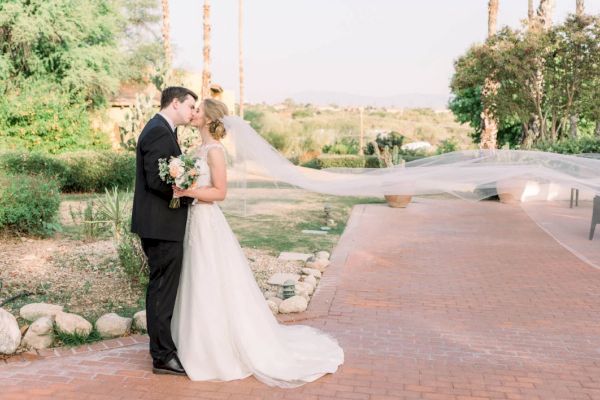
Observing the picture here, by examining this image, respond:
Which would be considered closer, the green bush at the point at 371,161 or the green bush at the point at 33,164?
the green bush at the point at 33,164

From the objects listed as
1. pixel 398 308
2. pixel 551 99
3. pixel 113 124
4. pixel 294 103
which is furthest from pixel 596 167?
pixel 294 103

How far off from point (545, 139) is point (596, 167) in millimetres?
12093

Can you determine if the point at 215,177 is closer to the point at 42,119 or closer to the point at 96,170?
the point at 96,170

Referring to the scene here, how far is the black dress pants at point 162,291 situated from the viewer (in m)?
4.43

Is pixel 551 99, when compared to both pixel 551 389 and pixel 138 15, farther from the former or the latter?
pixel 138 15

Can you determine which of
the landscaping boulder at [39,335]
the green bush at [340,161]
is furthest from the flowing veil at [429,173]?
the green bush at [340,161]

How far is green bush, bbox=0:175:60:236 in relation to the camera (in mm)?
8742

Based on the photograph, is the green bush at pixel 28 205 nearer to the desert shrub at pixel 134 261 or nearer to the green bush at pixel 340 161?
the desert shrub at pixel 134 261

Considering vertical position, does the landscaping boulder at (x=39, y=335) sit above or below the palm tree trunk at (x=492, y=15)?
below

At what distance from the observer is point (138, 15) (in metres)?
38.1

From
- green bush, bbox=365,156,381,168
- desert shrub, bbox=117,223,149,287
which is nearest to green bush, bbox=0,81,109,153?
green bush, bbox=365,156,381,168

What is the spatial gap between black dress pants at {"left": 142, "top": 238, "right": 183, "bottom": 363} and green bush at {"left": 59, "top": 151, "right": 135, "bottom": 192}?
13.5 metres

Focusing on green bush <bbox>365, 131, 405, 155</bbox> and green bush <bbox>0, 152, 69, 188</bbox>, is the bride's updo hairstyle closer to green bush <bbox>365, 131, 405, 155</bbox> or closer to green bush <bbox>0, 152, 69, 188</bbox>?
green bush <bbox>0, 152, 69, 188</bbox>

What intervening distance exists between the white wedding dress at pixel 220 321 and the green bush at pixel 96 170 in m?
13.5
